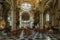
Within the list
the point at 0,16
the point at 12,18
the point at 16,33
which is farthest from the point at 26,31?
the point at 12,18

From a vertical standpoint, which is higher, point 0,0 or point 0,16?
point 0,0

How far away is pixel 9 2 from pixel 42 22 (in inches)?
429

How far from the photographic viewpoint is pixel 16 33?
56.2 feet

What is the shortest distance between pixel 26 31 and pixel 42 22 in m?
22.5

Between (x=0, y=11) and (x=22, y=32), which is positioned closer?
(x=22, y=32)

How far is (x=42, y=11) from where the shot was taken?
38562 millimetres

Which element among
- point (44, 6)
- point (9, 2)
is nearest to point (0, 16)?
point (9, 2)

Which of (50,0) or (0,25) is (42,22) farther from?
(0,25)

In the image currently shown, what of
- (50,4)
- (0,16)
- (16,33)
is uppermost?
(50,4)

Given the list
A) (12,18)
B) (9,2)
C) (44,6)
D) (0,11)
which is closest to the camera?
(0,11)

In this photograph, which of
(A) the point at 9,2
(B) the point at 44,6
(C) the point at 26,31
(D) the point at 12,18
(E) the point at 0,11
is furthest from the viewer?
(B) the point at 44,6

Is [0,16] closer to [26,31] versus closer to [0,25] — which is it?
[0,25]

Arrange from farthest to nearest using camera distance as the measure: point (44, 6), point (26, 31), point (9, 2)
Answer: point (44, 6), point (9, 2), point (26, 31)

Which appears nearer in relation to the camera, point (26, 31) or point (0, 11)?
point (26, 31)
